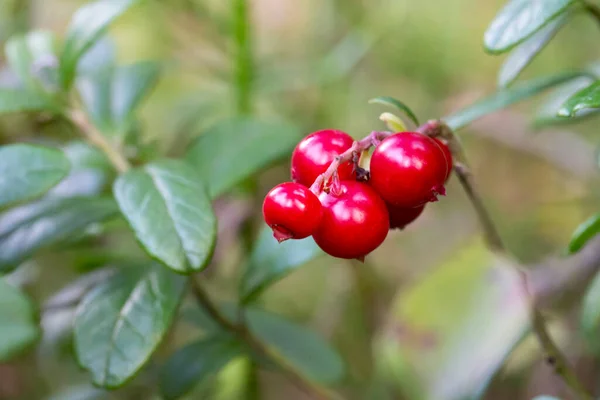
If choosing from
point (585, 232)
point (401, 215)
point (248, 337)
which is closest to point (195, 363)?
point (248, 337)

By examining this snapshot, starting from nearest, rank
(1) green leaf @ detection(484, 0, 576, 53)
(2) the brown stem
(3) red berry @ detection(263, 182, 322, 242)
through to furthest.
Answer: (3) red berry @ detection(263, 182, 322, 242) < (1) green leaf @ detection(484, 0, 576, 53) < (2) the brown stem

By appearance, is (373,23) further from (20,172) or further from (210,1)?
(20,172)

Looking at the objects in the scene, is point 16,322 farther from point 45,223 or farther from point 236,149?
point 236,149

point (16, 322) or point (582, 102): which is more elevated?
point (582, 102)

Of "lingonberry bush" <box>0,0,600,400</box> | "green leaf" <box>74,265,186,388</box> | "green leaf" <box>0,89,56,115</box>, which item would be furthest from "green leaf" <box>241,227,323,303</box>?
"green leaf" <box>0,89,56,115</box>

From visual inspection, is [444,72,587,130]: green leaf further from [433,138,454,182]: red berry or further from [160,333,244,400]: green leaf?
[160,333,244,400]: green leaf

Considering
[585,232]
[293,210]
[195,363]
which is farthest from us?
[195,363]

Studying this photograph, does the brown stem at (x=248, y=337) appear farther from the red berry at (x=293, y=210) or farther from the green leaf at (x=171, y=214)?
the red berry at (x=293, y=210)

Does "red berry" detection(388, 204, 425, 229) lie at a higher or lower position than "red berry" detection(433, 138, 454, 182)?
lower
